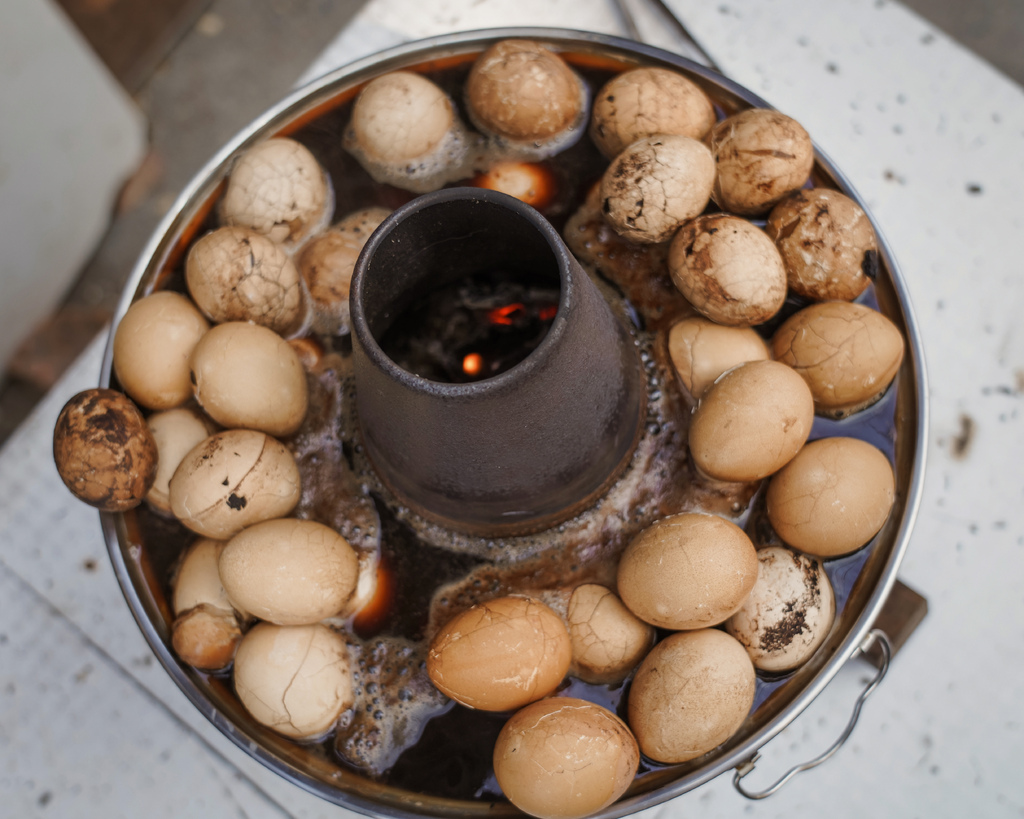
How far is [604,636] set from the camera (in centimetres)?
60

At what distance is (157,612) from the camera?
2.13 feet

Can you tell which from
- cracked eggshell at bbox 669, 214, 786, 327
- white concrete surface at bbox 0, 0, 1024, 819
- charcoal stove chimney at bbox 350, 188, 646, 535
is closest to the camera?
charcoal stove chimney at bbox 350, 188, 646, 535

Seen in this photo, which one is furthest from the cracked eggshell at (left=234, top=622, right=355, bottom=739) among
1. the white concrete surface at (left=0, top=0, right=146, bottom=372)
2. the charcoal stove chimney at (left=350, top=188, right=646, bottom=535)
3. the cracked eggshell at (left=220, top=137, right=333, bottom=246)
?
the white concrete surface at (left=0, top=0, right=146, bottom=372)

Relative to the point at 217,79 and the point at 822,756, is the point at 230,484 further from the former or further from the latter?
the point at 217,79

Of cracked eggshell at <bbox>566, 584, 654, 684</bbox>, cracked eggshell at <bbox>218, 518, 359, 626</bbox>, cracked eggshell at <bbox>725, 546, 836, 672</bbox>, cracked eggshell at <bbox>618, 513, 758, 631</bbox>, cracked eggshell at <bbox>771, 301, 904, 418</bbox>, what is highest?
cracked eggshell at <bbox>218, 518, 359, 626</bbox>

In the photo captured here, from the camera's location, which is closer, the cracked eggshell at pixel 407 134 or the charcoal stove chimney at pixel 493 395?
the charcoal stove chimney at pixel 493 395

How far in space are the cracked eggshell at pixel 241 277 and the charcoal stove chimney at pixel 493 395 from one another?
0.10m

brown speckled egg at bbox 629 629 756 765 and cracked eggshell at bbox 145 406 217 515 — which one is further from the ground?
cracked eggshell at bbox 145 406 217 515

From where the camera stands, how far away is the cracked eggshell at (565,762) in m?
0.55

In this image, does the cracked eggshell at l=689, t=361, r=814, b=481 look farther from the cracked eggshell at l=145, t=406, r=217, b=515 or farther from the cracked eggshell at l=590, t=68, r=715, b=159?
the cracked eggshell at l=145, t=406, r=217, b=515

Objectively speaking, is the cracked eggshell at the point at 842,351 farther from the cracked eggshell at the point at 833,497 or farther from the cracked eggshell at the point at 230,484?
the cracked eggshell at the point at 230,484

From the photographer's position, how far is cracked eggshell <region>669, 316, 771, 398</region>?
2.12 ft

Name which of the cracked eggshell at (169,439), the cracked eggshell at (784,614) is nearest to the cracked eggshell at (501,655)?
the cracked eggshell at (784,614)

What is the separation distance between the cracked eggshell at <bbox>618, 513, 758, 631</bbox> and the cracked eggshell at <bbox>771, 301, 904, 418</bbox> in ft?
0.49
